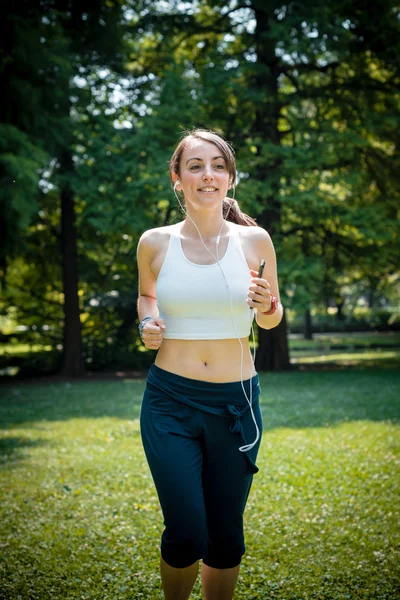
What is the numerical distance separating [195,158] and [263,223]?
51.6ft

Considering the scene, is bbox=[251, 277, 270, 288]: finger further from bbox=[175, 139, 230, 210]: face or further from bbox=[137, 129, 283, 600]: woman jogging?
bbox=[175, 139, 230, 210]: face

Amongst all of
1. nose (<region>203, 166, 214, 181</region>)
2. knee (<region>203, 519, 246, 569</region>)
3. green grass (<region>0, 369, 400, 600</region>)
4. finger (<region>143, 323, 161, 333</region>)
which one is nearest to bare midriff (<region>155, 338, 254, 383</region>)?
finger (<region>143, 323, 161, 333</region>)

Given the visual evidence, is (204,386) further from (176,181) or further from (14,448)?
(14,448)

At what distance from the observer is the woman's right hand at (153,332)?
3.10 metres

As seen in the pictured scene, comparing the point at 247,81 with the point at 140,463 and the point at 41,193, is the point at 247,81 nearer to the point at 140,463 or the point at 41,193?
the point at 41,193

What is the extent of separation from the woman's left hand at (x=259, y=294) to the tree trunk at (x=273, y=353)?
16.7 metres

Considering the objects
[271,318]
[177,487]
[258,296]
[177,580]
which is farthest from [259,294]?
[177,580]

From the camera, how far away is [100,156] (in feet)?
57.6

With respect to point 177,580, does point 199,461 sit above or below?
above

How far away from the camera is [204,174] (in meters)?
3.28

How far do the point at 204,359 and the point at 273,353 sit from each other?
1692 cm

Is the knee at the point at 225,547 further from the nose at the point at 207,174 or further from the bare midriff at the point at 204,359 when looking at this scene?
the nose at the point at 207,174

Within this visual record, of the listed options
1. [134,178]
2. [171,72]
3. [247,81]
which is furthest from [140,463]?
[247,81]

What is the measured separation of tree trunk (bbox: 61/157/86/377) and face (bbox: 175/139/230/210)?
1634cm
